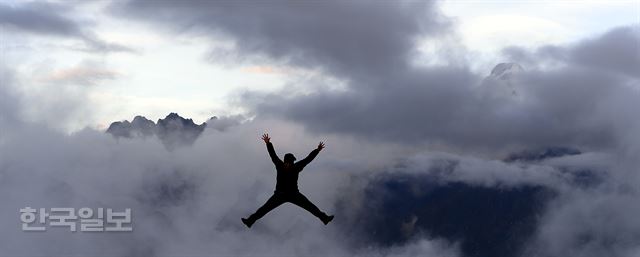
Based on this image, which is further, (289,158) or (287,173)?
(287,173)

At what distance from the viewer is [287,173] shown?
36375 millimetres

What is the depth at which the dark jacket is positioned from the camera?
35688 millimetres

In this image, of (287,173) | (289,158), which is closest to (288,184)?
(287,173)

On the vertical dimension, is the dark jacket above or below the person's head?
below

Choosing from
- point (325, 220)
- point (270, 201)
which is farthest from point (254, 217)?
point (325, 220)

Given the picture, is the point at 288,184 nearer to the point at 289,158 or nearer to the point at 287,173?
the point at 287,173

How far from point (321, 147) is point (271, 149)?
2.18 m

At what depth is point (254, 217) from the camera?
38500 mm

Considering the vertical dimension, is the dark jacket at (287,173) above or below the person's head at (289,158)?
below

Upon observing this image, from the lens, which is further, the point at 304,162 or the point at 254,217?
the point at 254,217

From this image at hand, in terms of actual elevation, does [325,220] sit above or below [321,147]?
below

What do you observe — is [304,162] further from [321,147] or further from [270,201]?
[270,201]

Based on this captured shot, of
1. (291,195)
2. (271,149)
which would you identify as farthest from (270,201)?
(271,149)

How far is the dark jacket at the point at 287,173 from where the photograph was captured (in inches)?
1405
